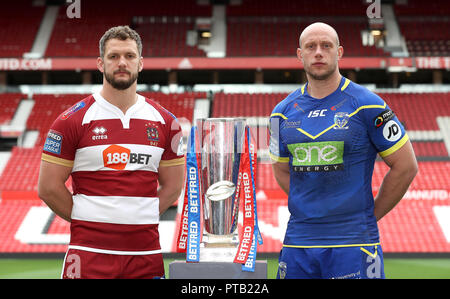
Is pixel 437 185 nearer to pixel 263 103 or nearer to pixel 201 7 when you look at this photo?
pixel 263 103

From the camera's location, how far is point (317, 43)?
6.54 ft

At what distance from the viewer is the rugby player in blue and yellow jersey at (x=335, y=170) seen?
6.59ft

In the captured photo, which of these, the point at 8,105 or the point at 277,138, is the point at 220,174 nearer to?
the point at 277,138

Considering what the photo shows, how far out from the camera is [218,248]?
1.84 meters

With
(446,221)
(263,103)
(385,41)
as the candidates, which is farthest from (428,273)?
(385,41)

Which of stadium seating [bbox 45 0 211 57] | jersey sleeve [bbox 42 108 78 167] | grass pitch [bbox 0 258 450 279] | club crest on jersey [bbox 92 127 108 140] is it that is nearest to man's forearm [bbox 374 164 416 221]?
club crest on jersey [bbox 92 127 108 140]

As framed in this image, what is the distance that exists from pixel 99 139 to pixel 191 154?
0.41 metres

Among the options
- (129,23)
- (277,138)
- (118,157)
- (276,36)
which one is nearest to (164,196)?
(118,157)

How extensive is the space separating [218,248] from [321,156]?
0.58 metres

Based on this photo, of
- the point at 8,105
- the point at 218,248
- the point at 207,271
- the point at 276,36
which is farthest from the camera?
the point at 276,36

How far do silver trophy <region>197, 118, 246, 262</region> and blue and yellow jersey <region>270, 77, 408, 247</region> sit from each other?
330 millimetres

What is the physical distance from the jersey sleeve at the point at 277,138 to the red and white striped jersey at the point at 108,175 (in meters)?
0.56

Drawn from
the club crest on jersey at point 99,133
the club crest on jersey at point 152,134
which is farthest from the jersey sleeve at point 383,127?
the club crest on jersey at point 99,133

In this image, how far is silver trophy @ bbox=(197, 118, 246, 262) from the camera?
6.17 feet
